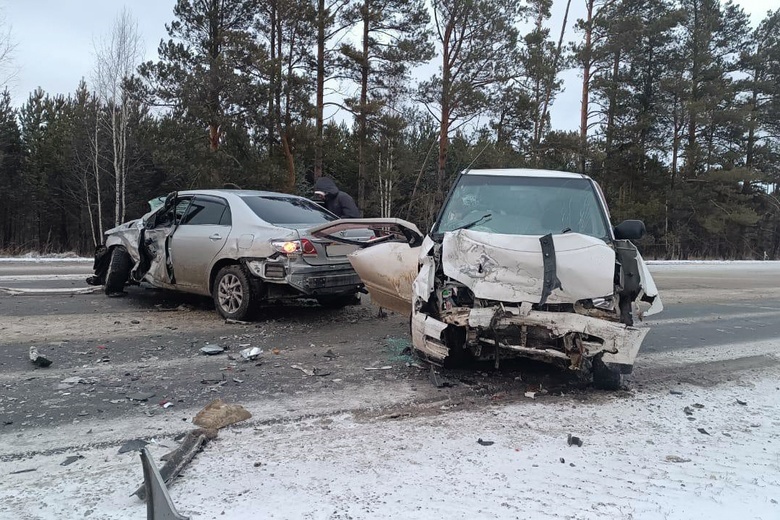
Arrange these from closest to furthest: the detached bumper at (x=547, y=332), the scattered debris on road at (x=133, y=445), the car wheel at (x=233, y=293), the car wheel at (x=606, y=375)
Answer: the scattered debris on road at (x=133, y=445)
the detached bumper at (x=547, y=332)
the car wheel at (x=606, y=375)
the car wheel at (x=233, y=293)

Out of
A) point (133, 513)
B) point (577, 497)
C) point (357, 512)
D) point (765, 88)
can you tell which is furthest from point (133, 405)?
point (765, 88)

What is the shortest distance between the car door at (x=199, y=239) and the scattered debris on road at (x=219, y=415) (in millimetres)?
3296

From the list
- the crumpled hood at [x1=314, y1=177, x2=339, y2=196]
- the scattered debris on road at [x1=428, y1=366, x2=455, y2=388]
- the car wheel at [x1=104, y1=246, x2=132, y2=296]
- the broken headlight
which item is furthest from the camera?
the crumpled hood at [x1=314, y1=177, x2=339, y2=196]

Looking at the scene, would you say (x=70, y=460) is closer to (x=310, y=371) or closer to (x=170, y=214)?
(x=310, y=371)

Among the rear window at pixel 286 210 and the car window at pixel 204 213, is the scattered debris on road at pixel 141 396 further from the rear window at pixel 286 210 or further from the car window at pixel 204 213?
the car window at pixel 204 213

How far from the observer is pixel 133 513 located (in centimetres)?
258

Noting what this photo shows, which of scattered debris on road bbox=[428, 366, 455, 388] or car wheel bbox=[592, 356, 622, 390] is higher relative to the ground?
car wheel bbox=[592, 356, 622, 390]

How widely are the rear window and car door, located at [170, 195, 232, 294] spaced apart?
42 centimetres

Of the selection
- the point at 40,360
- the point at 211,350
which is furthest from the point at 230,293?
the point at 40,360

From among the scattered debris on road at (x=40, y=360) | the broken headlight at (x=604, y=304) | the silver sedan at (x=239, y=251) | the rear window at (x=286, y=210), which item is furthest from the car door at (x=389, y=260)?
the scattered debris on road at (x=40, y=360)

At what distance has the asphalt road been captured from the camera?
13.7 ft

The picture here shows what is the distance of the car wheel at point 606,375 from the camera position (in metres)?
4.53

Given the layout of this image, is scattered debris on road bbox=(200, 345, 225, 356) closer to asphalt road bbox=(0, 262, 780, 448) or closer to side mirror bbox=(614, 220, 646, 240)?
asphalt road bbox=(0, 262, 780, 448)

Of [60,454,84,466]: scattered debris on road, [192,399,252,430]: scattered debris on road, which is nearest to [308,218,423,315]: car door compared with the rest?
[192,399,252,430]: scattered debris on road
